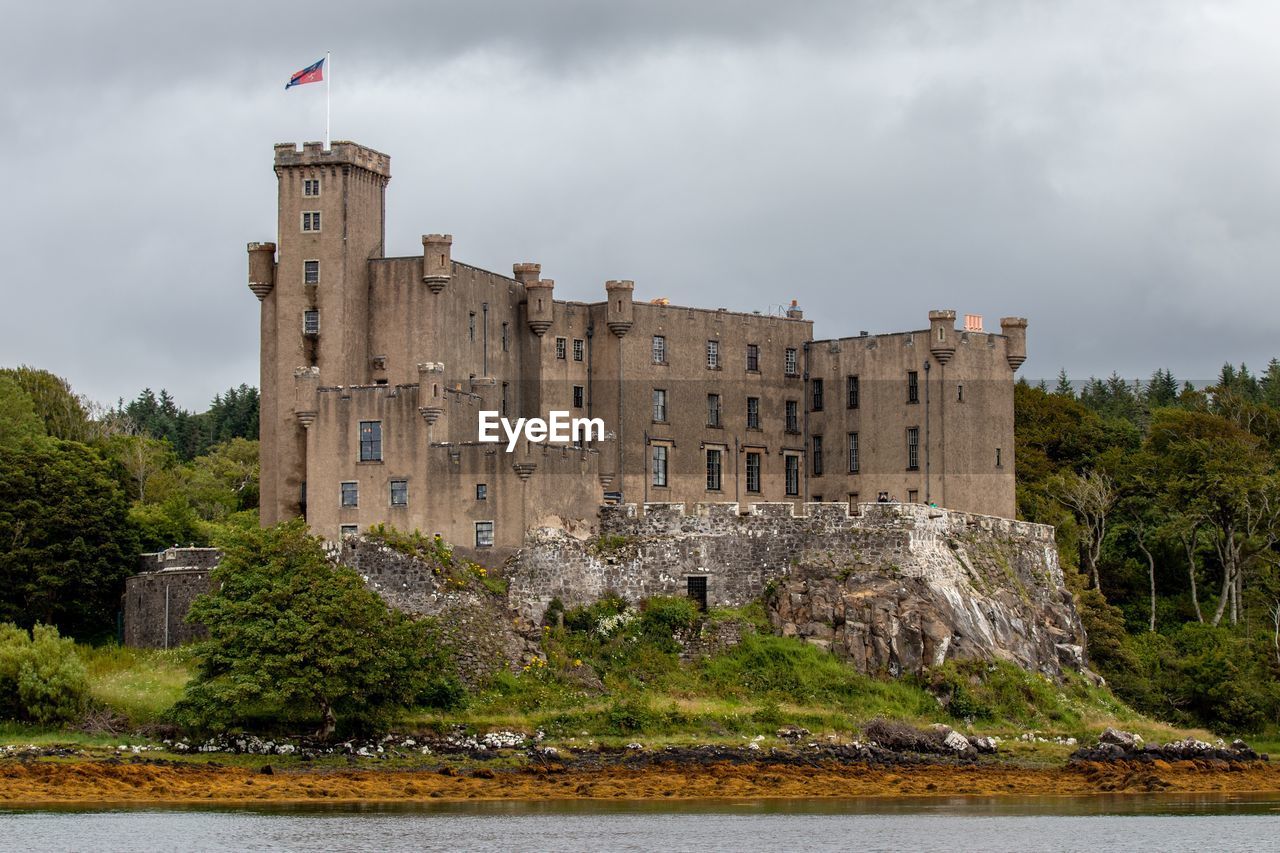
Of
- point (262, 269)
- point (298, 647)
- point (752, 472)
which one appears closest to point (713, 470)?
point (752, 472)

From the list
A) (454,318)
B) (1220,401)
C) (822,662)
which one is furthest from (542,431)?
(1220,401)

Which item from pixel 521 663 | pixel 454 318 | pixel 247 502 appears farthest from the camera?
pixel 247 502

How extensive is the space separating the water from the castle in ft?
48.3

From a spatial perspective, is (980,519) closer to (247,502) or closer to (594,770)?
(594,770)

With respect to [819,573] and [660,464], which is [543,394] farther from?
[819,573]

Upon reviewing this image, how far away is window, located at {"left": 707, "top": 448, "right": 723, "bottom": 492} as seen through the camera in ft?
326

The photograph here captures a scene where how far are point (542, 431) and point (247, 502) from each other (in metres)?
37.7

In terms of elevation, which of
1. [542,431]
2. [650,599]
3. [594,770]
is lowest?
[594,770]

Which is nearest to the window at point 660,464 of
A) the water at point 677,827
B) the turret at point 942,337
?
the turret at point 942,337

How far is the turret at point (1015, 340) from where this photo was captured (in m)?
99.6

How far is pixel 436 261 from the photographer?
296ft

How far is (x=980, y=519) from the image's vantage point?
94.8m

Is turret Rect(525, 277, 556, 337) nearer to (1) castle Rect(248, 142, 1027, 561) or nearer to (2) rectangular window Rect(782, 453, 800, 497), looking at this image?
(1) castle Rect(248, 142, 1027, 561)

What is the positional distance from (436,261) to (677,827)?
26.6 metres
